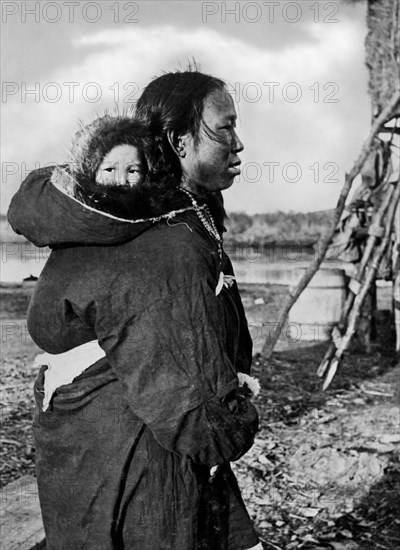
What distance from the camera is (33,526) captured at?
328cm

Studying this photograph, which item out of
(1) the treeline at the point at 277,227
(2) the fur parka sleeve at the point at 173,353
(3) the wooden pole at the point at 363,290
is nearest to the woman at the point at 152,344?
(2) the fur parka sleeve at the point at 173,353

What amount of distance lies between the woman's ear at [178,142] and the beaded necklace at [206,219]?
0.08 meters

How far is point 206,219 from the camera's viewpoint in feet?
5.99

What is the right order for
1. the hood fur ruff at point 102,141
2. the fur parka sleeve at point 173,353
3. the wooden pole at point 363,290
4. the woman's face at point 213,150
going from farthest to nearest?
1. the wooden pole at point 363,290
2. the woman's face at point 213,150
3. the hood fur ruff at point 102,141
4. the fur parka sleeve at point 173,353

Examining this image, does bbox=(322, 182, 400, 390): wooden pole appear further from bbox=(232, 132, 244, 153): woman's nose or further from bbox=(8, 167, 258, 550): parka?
bbox=(232, 132, 244, 153): woman's nose

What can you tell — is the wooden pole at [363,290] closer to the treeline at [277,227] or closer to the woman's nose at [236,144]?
the woman's nose at [236,144]

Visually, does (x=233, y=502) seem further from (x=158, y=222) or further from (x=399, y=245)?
(x=399, y=245)

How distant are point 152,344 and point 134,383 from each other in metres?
0.09

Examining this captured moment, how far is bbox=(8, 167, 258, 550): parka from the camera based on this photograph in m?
1.57

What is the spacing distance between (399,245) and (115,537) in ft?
21.6

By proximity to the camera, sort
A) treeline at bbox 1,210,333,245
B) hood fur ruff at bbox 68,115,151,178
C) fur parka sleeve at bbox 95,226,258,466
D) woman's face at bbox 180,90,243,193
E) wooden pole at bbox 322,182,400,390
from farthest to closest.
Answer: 1. treeline at bbox 1,210,333,245
2. wooden pole at bbox 322,182,400,390
3. woman's face at bbox 180,90,243,193
4. hood fur ruff at bbox 68,115,151,178
5. fur parka sleeve at bbox 95,226,258,466

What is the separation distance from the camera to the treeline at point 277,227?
14992mm

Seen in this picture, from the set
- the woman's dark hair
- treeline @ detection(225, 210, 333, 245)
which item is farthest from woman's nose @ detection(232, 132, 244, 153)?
treeline @ detection(225, 210, 333, 245)

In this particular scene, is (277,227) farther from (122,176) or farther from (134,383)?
(134,383)
